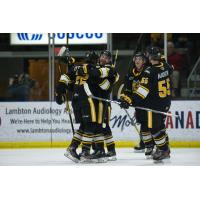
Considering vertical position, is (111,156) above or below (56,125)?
below

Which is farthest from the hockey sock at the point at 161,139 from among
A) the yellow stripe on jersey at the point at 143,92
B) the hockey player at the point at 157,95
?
the yellow stripe on jersey at the point at 143,92

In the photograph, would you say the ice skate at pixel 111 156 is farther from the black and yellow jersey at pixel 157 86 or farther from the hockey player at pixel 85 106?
the black and yellow jersey at pixel 157 86

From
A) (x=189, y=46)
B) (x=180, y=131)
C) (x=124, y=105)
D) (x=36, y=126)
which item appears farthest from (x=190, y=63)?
(x=124, y=105)

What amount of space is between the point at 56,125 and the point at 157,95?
10.5ft

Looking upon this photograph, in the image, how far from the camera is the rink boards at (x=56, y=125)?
11.4 m

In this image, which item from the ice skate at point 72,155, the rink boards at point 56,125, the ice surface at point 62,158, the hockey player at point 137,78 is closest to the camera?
the ice skate at point 72,155

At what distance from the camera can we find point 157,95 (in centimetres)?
867

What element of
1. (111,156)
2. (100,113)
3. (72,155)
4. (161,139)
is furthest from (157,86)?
(72,155)

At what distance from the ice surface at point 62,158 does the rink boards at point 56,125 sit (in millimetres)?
308

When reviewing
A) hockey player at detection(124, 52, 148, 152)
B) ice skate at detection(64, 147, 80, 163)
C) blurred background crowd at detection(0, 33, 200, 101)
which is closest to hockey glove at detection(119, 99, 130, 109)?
hockey player at detection(124, 52, 148, 152)

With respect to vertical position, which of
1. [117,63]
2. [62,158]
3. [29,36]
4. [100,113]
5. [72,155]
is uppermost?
[29,36]

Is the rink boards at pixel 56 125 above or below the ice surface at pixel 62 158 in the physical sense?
above

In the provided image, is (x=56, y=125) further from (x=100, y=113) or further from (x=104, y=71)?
(x=104, y=71)

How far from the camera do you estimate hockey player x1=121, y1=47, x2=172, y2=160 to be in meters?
8.54
